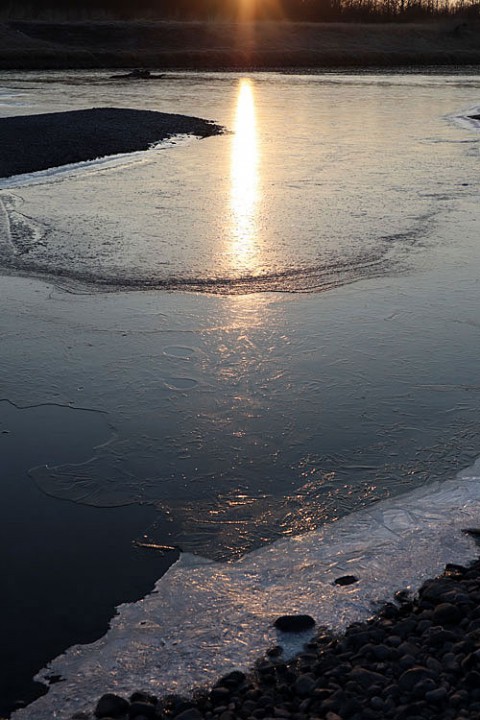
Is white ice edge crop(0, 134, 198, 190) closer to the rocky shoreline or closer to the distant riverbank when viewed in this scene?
the rocky shoreline

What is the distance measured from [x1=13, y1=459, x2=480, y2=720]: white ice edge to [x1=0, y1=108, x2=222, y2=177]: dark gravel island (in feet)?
35.3

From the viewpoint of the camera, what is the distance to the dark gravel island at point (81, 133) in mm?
15008

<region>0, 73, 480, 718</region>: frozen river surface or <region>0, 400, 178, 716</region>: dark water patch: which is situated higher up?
<region>0, 73, 480, 718</region>: frozen river surface

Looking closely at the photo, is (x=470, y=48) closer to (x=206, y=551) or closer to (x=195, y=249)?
(x=195, y=249)

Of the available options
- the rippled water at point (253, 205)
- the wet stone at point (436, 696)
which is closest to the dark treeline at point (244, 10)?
the rippled water at point (253, 205)

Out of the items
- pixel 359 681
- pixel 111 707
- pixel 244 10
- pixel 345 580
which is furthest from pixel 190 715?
pixel 244 10

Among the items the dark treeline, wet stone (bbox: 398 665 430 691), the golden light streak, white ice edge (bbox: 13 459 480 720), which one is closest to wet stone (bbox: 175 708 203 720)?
white ice edge (bbox: 13 459 480 720)

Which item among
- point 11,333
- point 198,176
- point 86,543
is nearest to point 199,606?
point 86,543

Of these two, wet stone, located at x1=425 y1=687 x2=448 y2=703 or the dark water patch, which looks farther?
the dark water patch

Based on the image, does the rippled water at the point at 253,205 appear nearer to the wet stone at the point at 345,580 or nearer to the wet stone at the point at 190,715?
the wet stone at the point at 345,580

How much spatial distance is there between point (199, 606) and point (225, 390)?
2140 millimetres

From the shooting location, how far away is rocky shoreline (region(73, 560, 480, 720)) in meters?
2.93

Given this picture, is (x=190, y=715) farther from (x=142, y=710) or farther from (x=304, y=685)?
(x=304, y=685)

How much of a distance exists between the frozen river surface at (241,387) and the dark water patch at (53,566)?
2cm
